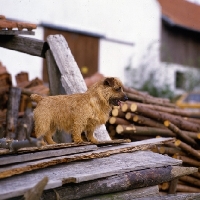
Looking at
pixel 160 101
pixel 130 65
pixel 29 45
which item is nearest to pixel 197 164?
pixel 160 101

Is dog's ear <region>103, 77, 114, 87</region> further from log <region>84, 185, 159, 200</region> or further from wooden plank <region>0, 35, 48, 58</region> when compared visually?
wooden plank <region>0, 35, 48, 58</region>

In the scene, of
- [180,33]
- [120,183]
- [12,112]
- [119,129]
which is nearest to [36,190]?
[120,183]

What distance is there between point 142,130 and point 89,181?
121 inches

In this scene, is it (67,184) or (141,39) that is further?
(141,39)

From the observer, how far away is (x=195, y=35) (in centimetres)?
3034

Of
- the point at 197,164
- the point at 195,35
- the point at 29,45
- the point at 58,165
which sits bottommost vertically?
the point at 197,164

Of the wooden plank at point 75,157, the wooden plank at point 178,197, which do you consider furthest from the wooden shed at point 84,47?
the wooden plank at point 178,197

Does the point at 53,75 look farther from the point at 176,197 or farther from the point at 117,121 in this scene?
the point at 176,197

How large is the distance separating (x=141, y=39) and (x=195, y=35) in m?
8.71

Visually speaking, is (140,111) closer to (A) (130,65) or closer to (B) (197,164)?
(B) (197,164)

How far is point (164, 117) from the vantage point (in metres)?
7.17

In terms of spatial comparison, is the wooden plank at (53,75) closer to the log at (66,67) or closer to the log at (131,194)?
the log at (66,67)

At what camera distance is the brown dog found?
4773mm

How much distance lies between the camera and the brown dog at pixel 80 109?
4.77 m
